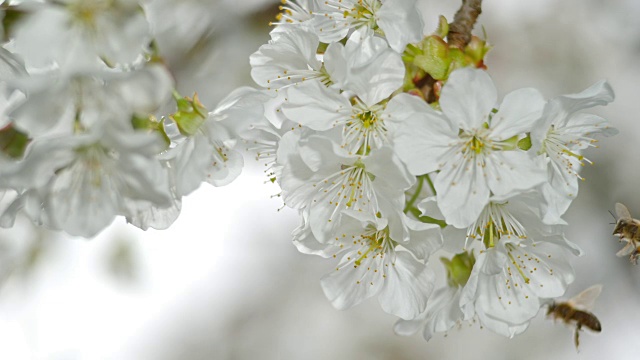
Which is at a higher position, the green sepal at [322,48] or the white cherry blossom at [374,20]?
the white cherry blossom at [374,20]

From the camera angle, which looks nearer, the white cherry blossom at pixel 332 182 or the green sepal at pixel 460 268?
the white cherry blossom at pixel 332 182

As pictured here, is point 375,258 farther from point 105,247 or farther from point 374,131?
point 105,247

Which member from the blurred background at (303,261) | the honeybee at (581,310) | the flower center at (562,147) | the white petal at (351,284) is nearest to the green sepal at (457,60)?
the flower center at (562,147)

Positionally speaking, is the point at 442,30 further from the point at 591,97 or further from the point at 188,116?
the point at 188,116

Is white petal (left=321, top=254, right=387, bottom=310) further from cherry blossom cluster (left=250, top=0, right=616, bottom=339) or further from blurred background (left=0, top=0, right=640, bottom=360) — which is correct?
blurred background (left=0, top=0, right=640, bottom=360)

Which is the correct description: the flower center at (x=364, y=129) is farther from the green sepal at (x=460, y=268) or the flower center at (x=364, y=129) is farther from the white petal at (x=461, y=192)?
the green sepal at (x=460, y=268)

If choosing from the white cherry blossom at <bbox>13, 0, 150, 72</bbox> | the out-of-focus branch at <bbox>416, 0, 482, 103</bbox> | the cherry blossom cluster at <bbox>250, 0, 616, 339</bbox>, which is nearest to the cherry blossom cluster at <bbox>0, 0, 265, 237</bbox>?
the white cherry blossom at <bbox>13, 0, 150, 72</bbox>
